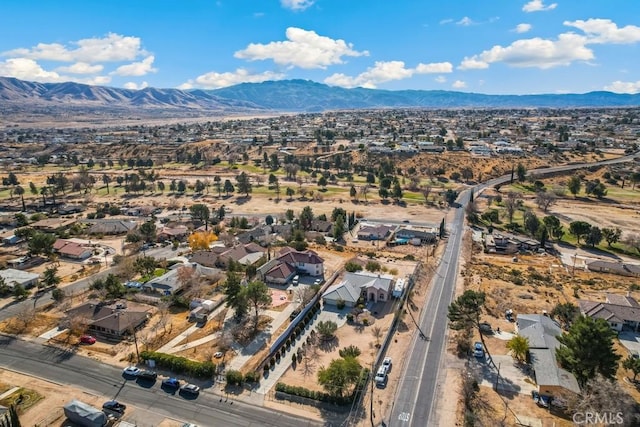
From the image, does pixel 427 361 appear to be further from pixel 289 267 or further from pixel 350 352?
pixel 289 267

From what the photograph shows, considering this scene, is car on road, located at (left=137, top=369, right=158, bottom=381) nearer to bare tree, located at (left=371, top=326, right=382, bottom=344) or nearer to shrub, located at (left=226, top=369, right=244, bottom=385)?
shrub, located at (left=226, top=369, right=244, bottom=385)

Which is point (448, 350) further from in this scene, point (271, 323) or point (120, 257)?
point (120, 257)

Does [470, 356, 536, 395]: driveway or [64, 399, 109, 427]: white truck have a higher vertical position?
[64, 399, 109, 427]: white truck

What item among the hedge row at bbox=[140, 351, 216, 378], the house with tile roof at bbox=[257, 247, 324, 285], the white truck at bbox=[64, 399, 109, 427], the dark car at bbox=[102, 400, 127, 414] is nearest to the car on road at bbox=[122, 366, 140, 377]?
the hedge row at bbox=[140, 351, 216, 378]

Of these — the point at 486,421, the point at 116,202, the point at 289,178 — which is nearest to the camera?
the point at 486,421

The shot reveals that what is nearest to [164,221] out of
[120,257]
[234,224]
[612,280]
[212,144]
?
[234,224]

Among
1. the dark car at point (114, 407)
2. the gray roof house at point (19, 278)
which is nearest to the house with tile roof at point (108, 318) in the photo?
the dark car at point (114, 407)
